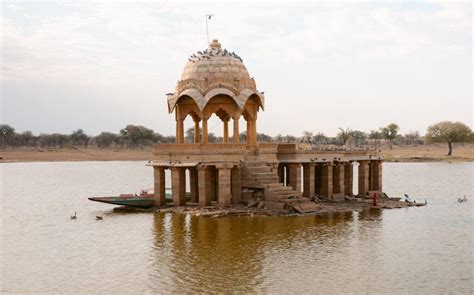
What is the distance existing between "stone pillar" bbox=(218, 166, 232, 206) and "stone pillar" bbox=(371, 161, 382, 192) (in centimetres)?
1525

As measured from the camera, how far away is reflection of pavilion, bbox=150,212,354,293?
19.7m

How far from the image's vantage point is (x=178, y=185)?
118 ft

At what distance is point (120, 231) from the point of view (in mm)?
29172

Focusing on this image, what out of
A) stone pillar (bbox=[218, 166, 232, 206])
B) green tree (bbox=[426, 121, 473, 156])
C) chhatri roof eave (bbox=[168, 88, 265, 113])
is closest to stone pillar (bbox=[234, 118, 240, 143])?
chhatri roof eave (bbox=[168, 88, 265, 113])

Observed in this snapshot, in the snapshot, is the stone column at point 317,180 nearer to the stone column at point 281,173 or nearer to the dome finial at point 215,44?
the stone column at point 281,173

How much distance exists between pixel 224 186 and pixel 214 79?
280 inches

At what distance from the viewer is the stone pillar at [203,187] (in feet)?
114

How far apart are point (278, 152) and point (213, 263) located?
694 inches

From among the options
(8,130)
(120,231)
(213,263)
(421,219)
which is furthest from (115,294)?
(8,130)

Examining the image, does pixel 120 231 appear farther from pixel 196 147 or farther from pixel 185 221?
pixel 196 147

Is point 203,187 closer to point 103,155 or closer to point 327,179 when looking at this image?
point 327,179

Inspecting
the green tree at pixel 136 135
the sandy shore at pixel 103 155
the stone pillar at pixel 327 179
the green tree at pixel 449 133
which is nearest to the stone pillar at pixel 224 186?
the stone pillar at pixel 327 179

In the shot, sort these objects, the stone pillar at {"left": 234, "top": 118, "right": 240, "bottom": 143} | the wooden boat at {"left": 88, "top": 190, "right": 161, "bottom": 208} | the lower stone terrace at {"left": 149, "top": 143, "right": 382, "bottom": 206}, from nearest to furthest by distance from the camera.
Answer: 1. the lower stone terrace at {"left": 149, "top": 143, "right": 382, "bottom": 206}
2. the wooden boat at {"left": 88, "top": 190, "right": 161, "bottom": 208}
3. the stone pillar at {"left": 234, "top": 118, "right": 240, "bottom": 143}

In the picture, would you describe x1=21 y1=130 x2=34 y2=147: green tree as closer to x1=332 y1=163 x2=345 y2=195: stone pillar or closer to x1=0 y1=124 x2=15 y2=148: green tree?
x1=0 y1=124 x2=15 y2=148: green tree
